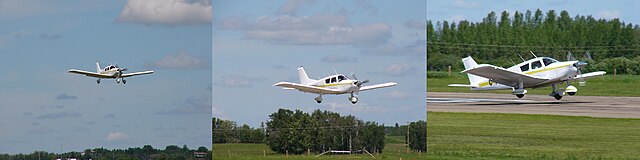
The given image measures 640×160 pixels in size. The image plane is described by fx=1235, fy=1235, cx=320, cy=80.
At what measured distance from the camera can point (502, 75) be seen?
2153 centimetres

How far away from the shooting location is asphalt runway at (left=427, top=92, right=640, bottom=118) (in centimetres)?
2127

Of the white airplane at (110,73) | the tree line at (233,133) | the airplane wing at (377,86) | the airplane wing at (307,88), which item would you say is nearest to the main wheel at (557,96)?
the airplane wing at (377,86)

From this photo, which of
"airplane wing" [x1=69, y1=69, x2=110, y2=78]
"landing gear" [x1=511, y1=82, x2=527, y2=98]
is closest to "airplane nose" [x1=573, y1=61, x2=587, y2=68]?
"landing gear" [x1=511, y1=82, x2=527, y2=98]

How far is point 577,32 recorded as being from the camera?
891 inches

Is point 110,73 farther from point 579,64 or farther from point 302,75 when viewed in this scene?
point 579,64

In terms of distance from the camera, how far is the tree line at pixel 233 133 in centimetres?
2094

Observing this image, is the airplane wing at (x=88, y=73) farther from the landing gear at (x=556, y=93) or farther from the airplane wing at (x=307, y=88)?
the landing gear at (x=556, y=93)

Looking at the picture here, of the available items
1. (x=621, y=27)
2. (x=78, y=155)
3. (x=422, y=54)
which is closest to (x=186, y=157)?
(x=78, y=155)

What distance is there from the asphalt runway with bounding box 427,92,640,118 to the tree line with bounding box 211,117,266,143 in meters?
4.15

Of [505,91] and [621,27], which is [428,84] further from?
[621,27]

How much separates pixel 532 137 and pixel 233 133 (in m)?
5.14

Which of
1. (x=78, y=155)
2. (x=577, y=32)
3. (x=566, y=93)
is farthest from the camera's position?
(x=577, y=32)

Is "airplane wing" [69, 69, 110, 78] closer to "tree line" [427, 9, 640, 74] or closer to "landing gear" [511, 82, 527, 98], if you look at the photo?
"landing gear" [511, 82, 527, 98]

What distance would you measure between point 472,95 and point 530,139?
2188mm
